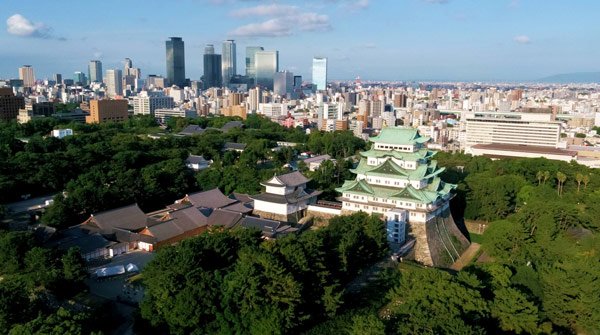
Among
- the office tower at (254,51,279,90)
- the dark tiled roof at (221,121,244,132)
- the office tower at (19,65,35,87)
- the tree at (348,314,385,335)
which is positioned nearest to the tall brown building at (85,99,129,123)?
the dark tiled roof at (221,121,244,132)

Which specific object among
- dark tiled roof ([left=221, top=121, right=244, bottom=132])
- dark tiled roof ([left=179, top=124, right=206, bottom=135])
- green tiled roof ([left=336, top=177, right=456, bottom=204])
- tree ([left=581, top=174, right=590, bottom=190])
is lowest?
tree ([left=581, top=174, right=590, bottom=190])

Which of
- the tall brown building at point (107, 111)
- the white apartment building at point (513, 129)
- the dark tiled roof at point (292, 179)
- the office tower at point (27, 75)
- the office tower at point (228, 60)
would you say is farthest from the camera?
the office tower at point (228, 60)

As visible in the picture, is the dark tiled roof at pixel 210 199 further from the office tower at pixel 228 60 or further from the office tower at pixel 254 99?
the office tower at pixel 228 60

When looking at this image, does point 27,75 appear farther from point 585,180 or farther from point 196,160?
point 585,180

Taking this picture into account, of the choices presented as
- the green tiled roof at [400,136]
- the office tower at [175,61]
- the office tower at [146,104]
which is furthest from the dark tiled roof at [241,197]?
the office tower at [175,61]

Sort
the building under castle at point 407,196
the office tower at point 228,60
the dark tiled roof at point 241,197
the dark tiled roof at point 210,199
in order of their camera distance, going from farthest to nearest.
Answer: the office tower at point 228,60, the dark tiled roof at point 241,197, the dark tiled roof at point 210,199, the building under castle at point 407,196

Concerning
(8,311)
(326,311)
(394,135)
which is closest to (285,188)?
(394,135)

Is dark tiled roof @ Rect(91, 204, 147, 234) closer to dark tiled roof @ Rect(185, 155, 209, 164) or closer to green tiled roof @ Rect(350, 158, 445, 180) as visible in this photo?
green tiled roof @ Rect(350, 158, 445, 180)

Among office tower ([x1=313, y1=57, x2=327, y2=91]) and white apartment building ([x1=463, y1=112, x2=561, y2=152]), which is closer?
white apartment building ([x1=463, y1=112, x2=561, y2=152])

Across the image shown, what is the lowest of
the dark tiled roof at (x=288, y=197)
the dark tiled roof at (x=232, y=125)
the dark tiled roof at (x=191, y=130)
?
the dark tiled roof at (x=288, y=197)
